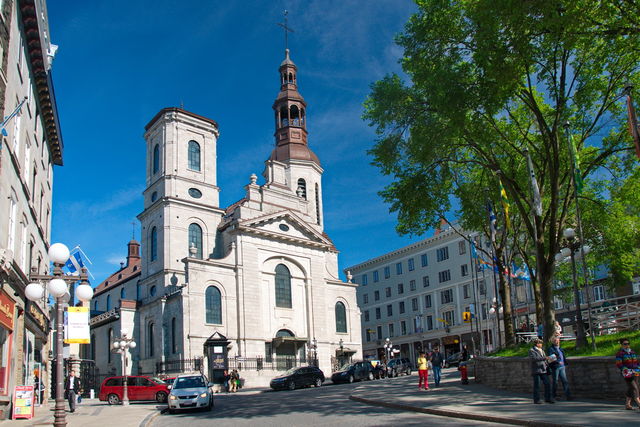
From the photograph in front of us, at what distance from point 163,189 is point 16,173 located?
31.7 meters

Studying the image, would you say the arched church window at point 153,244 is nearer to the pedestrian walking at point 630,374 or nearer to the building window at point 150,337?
the building window at point 150,337

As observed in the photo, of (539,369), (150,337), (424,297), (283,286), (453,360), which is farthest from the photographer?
(424,297)

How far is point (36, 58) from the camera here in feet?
80.1

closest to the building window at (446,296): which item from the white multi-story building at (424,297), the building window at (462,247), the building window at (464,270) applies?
the white multi-story building at (424,297)

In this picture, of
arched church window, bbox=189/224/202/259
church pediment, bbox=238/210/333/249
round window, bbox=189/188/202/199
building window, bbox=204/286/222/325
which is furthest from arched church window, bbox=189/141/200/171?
building window, bbox=204/286/222/325

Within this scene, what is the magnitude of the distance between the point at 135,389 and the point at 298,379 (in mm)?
9651

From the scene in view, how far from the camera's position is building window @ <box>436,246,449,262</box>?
6769 cm

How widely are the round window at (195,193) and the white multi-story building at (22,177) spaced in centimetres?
2256

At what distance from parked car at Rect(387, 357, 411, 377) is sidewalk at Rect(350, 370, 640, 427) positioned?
20.1 m

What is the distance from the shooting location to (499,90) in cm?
1870

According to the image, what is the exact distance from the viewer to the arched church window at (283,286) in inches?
2083

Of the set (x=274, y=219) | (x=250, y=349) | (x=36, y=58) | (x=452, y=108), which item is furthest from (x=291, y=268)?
(x=452, y=108)

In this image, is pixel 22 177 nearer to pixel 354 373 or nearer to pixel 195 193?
pixel 354 373

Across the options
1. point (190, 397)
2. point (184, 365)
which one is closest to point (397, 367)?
point (184, 365)
